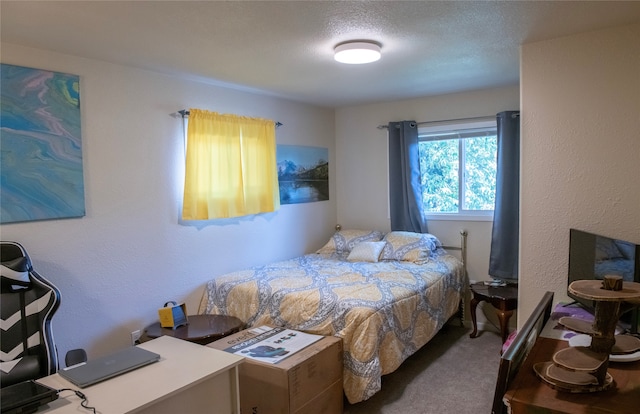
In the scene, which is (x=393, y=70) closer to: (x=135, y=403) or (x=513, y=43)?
(x=513, y=43)

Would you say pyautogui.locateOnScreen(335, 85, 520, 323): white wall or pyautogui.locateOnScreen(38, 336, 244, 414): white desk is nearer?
pyautogui.locateOnScreen(38, 336, 244, 414): white desk

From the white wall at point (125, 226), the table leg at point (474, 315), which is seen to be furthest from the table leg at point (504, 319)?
the white wall at point (125, 226)

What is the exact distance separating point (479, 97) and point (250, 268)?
270cm

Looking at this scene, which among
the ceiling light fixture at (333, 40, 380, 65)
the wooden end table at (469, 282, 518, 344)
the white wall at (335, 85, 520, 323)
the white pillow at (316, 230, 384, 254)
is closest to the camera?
the ceiling light fixture at (333, 40, 380, 65)

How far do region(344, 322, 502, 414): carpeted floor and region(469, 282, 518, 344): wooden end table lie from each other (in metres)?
0.25

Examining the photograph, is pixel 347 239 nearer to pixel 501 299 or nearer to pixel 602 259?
pixel 501 299

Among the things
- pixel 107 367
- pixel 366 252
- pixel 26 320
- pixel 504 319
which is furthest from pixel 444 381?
pixel 26 320

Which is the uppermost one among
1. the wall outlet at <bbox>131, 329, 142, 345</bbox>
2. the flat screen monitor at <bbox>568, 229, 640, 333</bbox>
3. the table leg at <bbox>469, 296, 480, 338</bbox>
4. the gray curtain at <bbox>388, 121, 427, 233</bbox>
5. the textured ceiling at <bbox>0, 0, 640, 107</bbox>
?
the textured ceiling at <bbox>0, 0, 640, 107</bbox>

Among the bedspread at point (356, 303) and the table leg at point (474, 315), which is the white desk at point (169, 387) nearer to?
the bedspread at point (356, 303)

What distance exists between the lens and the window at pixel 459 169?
4164 mm

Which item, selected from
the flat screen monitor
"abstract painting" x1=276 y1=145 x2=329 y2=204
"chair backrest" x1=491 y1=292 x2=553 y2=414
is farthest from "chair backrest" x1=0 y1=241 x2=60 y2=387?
the flat screen monitor

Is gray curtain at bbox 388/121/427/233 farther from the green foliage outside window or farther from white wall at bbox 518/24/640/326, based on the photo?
white wall at bbox 518/24/640/326

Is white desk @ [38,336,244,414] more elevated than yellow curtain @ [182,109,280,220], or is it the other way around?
yellow curtain @ [182,109,280,220]

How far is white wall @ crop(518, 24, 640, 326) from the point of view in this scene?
94.0 inches
